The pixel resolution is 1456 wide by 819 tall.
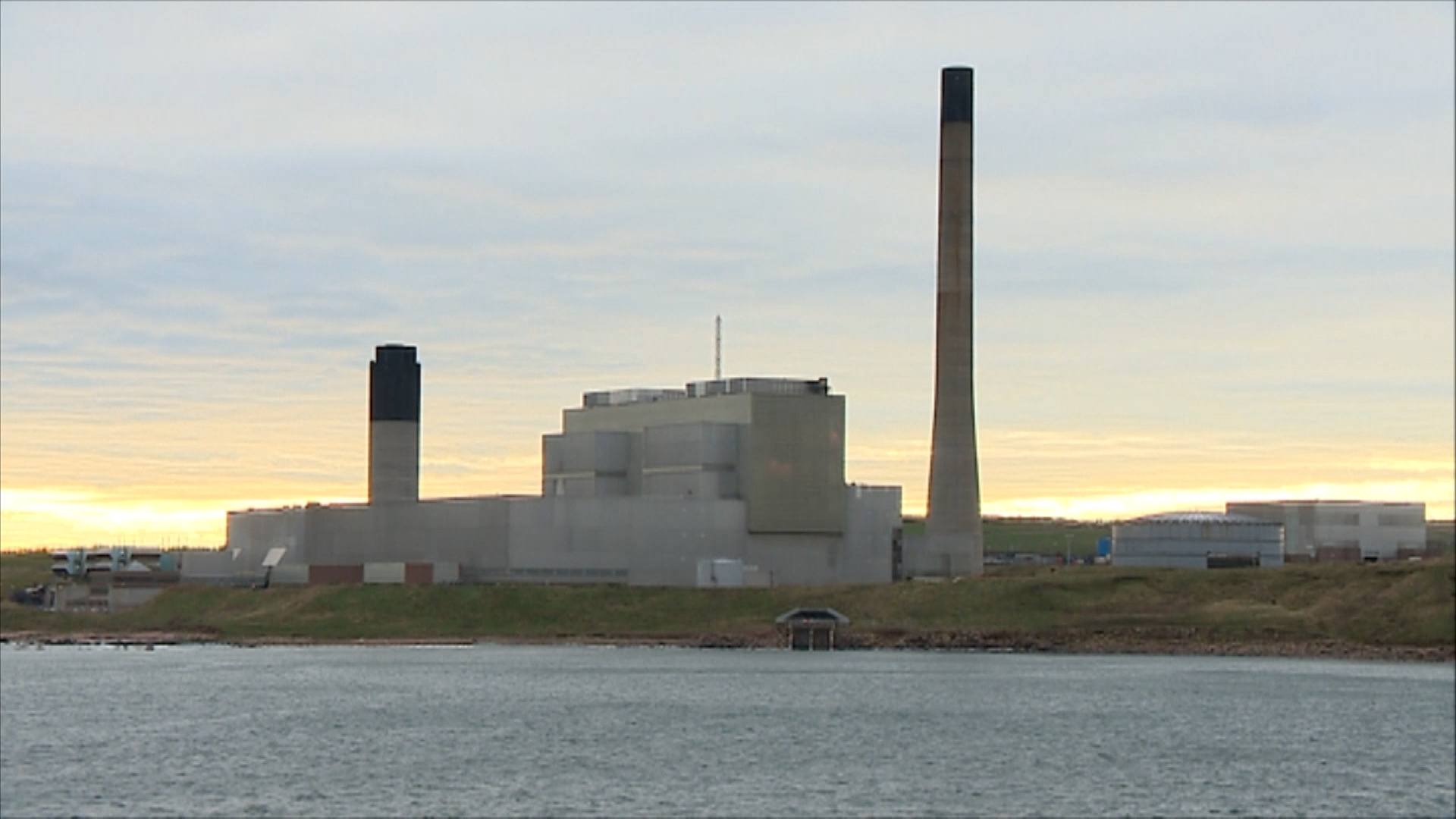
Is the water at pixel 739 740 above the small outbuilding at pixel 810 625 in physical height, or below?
below

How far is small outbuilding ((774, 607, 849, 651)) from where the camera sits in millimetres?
196625

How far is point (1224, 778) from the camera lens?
99.3 meters

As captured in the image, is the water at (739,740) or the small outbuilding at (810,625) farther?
the small outbuilding at (810,625)

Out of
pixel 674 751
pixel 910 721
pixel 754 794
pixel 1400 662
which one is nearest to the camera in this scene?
pixel 754 794

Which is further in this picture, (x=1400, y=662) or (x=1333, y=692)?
(x=1400, y=662)

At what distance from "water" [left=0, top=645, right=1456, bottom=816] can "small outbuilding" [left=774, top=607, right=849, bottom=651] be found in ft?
63.9

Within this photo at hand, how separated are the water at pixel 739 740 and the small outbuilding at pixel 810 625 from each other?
1946 centimetres

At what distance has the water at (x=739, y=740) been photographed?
90750 millimetres

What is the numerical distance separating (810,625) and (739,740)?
275 feet

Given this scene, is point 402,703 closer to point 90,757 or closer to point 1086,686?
point 90,757

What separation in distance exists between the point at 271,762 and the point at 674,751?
18964mm

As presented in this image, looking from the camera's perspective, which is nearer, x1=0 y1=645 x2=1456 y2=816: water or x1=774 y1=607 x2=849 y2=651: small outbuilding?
x1=0 y1=645 x2=1456 y2=816: water

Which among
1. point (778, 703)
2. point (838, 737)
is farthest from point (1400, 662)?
point (838, 737)

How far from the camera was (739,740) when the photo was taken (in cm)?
11362
